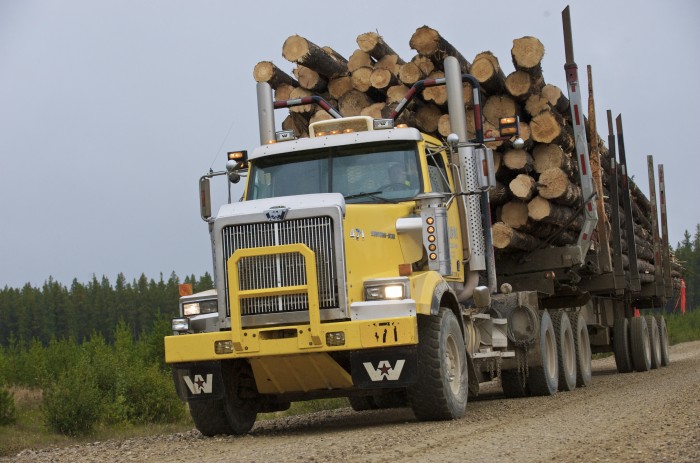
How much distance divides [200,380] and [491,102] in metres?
6.39

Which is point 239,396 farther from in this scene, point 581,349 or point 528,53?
point 581,349

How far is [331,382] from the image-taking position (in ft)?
32.3

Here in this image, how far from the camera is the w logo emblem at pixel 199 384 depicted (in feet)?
32.4

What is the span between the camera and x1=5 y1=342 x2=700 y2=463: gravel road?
24.2ft

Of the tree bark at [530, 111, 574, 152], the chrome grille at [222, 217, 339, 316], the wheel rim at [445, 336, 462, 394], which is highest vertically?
the tree bark at [530, 111, 574, 152]

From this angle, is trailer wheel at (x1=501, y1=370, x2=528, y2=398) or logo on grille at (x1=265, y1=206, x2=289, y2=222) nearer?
logo on grille at (x1=265, y1=206, x2=289, y2=222)

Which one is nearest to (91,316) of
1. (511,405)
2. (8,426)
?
(8,426)

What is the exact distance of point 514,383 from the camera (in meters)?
13.9

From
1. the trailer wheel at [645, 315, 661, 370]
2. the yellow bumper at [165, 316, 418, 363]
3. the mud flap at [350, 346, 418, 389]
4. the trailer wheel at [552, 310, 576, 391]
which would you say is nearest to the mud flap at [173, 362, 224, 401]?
the yellow bumper at [165, 316, 418, 363]

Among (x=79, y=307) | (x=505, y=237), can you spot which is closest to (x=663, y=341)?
(x=505, y=237)

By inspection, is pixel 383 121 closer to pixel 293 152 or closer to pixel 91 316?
pixel 293 152

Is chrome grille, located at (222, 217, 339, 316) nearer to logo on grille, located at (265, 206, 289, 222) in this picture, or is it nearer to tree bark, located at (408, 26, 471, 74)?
logo on grille, located at (265, 206, 289, 222)

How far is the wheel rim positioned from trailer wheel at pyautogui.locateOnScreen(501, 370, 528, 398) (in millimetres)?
3358

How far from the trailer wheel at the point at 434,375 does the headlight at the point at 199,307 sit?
190cm
